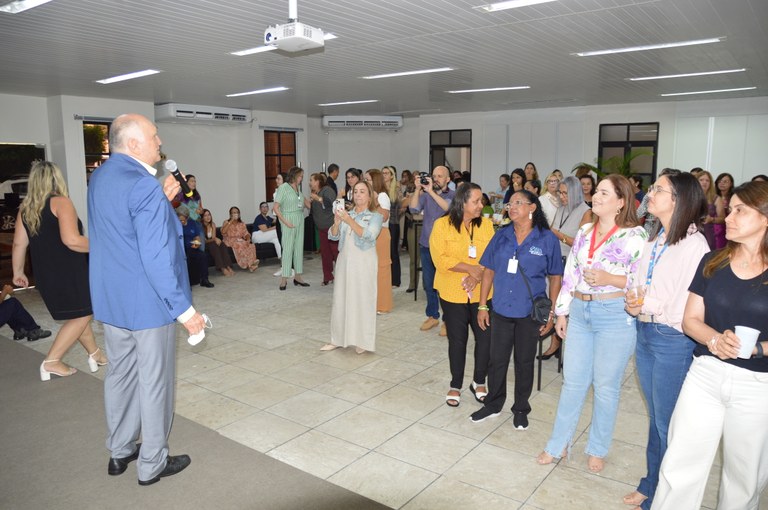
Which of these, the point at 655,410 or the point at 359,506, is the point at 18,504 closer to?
Answer: the point at 359,506

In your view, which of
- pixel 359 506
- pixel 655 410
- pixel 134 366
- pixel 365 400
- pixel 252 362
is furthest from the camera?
pixel 252 362

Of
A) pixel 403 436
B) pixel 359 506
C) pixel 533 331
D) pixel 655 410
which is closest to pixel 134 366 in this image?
pixel 359 506

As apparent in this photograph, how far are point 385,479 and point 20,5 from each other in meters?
4.26

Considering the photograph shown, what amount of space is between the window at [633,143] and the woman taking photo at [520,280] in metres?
9.57

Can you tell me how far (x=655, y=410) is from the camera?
2.66 meters

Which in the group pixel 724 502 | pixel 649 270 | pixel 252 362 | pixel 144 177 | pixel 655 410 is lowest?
pixel 252 362

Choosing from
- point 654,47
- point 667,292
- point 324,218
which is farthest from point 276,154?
point 667,292

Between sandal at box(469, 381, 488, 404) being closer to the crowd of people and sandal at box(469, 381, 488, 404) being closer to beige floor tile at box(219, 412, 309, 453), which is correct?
the crowd of people

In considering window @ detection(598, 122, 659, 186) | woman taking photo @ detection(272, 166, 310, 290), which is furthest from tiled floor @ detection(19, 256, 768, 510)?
window @ detection(598, 122, 659, 186)

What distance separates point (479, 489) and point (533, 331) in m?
1.01

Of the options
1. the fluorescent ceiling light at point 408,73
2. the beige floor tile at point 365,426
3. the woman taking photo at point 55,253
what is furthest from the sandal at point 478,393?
the fluorescent ceiling light at point 408,73

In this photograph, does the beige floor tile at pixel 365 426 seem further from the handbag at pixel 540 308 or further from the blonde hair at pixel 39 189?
the blonde hair at pixel 39 189

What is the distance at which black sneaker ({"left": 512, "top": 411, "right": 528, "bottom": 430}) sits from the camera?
373cm

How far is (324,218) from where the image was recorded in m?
8.51
